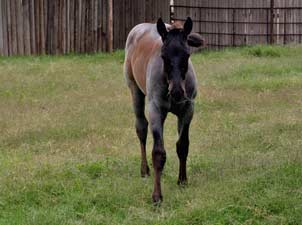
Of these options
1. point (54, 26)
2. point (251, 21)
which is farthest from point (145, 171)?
point (251, 21)

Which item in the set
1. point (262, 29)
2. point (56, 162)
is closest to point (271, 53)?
point (262, 29)

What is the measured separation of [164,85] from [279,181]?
1420 millimetres

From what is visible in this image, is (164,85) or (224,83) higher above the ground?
(164,85)

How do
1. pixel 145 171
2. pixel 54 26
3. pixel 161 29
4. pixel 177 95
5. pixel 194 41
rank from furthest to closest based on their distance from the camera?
pixel 54 26, pixel 145 171, pixel 194 41, pixel 161 29, pixel 177 95

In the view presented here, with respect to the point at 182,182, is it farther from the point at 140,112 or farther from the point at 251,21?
the point at 251,21

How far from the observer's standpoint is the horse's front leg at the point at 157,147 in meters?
6.86

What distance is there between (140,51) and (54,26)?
12.0m

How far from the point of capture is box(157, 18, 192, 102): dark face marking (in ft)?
21.1

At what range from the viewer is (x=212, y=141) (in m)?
9.44

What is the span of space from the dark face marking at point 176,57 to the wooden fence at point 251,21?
15666mm

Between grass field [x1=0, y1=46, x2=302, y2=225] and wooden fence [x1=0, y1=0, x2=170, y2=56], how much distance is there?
3353 millimetres

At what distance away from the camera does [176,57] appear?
6516mm

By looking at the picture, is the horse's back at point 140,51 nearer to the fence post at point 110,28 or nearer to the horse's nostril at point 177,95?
the horse's nostril at point 177,95

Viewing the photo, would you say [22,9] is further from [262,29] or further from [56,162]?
[56,162]
